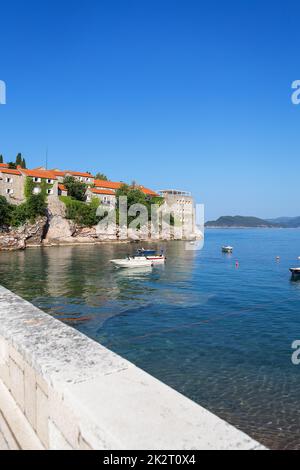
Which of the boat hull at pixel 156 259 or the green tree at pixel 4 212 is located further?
the green tree at pixel 4 212

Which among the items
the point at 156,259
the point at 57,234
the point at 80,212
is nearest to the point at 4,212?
the point at 57,234

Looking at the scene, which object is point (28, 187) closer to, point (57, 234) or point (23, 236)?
point (57, 234)

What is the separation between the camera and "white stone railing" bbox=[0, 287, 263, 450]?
8.61 feet

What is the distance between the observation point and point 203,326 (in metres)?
21.4

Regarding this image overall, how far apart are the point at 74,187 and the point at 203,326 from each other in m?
80.6

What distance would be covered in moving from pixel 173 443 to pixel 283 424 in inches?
404

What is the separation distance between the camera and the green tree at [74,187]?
95.4 meters

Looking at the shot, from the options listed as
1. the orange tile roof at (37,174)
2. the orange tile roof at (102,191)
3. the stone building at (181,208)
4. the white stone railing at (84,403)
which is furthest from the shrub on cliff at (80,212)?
the white stone railing at (84,403)

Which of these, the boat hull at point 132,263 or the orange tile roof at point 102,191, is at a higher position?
the orange tile roof at point 102,191

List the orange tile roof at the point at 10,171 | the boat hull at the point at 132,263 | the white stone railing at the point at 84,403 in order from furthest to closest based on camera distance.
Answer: the orange tile roof at the point at 10,171 < the boat hull at the point at 132,263 < the white stone railing at the point at 84,403

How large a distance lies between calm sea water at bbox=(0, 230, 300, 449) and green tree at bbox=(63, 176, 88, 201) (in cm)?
5339

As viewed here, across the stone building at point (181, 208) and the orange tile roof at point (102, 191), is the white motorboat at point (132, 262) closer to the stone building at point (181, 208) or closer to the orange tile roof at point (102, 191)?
the orange tile roof at point (102, 191)

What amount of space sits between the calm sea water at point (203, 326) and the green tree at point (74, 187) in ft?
175
